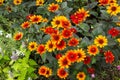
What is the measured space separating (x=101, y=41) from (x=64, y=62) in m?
0.42

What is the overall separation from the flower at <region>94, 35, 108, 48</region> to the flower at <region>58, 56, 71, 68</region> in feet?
1.10

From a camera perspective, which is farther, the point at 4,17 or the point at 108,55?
the point at 4,17

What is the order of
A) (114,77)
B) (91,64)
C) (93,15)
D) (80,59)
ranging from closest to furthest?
1. (80,59)
2. (91,64)
3. (114,77)
4. (93,15)

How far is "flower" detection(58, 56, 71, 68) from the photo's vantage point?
3.17 metres

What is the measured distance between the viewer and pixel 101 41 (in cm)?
324

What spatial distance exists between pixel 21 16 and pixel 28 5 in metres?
0.17

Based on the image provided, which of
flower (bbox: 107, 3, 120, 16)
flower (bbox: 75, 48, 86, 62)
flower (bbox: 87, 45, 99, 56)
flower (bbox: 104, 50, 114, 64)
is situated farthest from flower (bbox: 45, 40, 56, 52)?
flower (bbox: 107, 3, 120, 16)

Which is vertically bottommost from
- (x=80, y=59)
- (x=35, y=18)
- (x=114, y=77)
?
(x=114, y=77)

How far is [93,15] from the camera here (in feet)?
13.7

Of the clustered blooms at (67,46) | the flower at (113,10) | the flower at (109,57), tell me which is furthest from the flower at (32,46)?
the flower at (113,10)

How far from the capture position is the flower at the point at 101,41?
10.5 ft

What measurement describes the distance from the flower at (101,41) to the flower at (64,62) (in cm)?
33

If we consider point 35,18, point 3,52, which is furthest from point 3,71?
point 35,18

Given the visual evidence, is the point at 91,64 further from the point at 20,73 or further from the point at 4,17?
the point at 4,17
